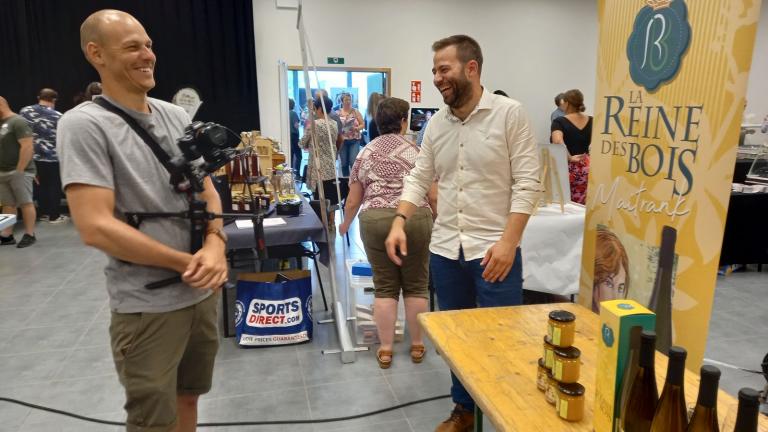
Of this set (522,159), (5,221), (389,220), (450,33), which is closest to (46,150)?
(5,221)

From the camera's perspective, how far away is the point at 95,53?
1325mm

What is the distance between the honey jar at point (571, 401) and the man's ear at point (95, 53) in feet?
4.36

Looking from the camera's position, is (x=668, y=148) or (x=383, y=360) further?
(x=383, y=360)

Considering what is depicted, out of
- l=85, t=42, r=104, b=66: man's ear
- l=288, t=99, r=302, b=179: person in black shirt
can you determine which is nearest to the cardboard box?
l=85, t=42, r=104, b=66: man's ear

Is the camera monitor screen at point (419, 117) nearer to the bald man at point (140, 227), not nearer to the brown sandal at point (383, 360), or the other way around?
the brown sandal at point (383, 360)

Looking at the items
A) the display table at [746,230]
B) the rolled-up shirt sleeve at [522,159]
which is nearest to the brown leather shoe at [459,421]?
the rolled-up shirt sleeve at [522,159]

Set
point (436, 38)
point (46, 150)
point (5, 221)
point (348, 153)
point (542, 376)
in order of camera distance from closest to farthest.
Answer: point (542, 376) < point (5, 221) < point (46, 150) < point (348, 153) < point (436, 38)

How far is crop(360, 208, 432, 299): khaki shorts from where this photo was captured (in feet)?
8.80

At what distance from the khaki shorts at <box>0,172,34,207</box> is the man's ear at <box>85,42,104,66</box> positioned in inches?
185

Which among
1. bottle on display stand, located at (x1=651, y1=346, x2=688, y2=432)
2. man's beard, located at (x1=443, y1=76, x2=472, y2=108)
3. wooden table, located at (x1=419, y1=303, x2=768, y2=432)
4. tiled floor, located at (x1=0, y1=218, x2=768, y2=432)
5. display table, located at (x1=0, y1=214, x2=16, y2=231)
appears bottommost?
tiled floor, located at (x1=0, y1=218, x2=768, y2=432)

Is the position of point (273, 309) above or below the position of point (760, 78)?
below

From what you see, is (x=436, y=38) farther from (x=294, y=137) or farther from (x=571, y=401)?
(x=571, y=401)

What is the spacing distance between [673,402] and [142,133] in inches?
52.1

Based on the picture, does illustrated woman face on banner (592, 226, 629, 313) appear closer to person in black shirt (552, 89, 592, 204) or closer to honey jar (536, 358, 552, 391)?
honey jar (536, 358, 552, 391)
